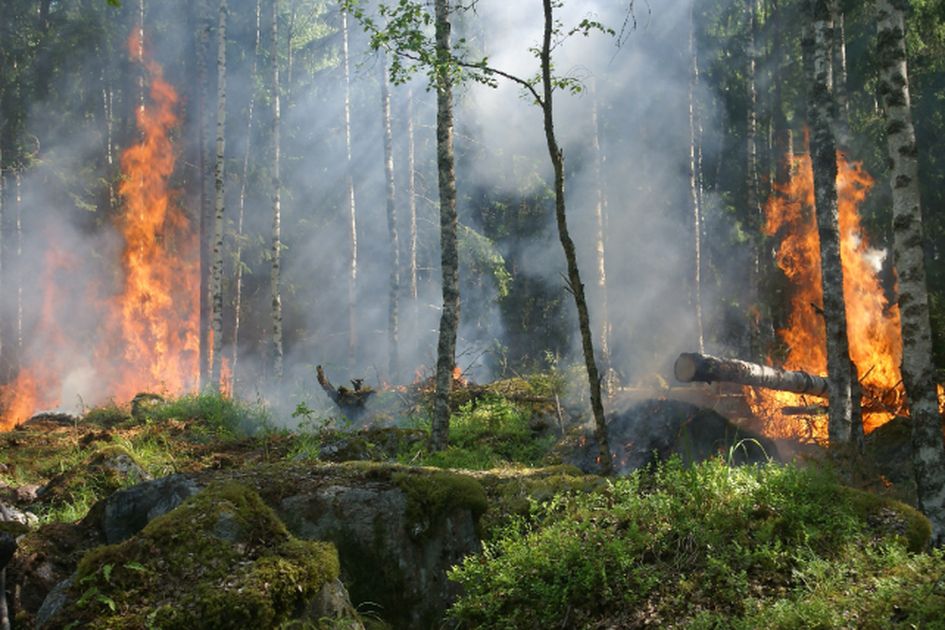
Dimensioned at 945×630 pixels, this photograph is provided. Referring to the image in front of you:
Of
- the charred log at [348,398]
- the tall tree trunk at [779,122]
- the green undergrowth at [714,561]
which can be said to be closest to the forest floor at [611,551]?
the green undergrowth at [714,561]

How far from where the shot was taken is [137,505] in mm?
6504

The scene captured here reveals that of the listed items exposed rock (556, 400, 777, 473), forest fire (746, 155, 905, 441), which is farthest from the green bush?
forest fire (746, 155, 905, 441)

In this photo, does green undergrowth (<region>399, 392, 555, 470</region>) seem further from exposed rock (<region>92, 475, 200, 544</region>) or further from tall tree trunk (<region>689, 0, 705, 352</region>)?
tall tree trunk (<region>689, 0, 705, 352</region>)

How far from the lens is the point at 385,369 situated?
33094 millimetres

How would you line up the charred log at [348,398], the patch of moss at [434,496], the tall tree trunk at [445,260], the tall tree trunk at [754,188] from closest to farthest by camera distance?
the patch of moss at [434,496], the tall tree trunk at [445,260], the charred log at [348,398], the tall tree trunk at [754,188]

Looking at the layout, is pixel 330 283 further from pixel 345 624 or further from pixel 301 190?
pixel 345 624

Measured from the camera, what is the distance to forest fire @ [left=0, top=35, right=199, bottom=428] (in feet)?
89.9

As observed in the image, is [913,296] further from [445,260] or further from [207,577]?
[207,577]

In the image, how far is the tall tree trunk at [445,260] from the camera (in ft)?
38.2

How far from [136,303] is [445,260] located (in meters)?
19.8

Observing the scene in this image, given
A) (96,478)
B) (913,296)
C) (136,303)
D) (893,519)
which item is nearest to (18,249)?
(136,303)

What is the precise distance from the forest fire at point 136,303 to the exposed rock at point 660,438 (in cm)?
1950

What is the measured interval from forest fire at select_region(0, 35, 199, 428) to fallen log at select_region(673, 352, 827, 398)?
20.1 m

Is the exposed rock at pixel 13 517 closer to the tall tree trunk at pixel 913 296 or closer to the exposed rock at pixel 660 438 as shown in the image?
the exposed rock at pixel 660 438
